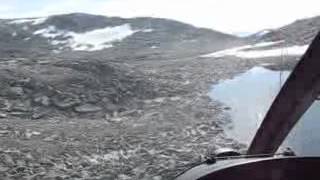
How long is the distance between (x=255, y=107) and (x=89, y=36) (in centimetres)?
3902

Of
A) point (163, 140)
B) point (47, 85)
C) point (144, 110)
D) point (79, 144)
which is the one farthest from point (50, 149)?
point (47, 85)

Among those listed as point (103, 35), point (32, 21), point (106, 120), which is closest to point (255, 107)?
point (106, 120)

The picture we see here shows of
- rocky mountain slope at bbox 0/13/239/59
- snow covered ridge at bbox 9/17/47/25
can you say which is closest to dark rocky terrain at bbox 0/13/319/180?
rocky mountain slope at bbox 0/13/239/59

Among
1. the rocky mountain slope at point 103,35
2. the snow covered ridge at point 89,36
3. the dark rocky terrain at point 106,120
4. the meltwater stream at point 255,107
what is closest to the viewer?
the dark rocky terrain at point 106,120

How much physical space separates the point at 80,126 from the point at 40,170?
3.30m

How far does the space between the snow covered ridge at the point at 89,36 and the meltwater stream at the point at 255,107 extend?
87.3ft

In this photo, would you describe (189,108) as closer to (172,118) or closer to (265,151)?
(172,118)

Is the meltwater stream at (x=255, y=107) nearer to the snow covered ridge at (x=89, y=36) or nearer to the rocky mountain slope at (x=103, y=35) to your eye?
the rocky mountain slope at (x=103, y=35)

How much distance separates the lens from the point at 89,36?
51031mm

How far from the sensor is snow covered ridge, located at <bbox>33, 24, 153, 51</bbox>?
4619 cm

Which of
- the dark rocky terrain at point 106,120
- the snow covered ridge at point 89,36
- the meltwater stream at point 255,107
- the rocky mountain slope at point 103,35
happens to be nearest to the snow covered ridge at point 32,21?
the rocky mountain slope at point 103,35

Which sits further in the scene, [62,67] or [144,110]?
[62,67]

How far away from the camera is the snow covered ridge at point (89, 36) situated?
152ft

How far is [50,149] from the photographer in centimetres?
964
